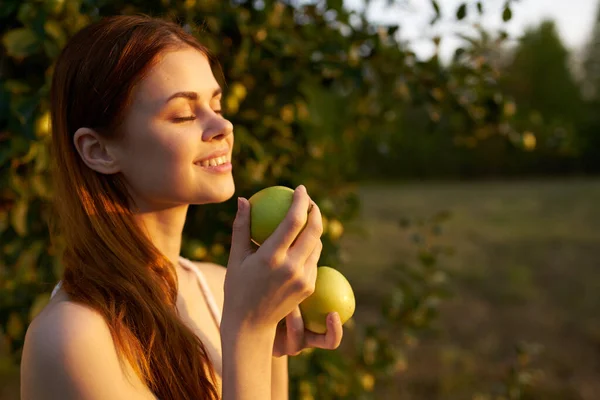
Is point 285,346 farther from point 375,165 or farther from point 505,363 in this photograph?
point 375,165

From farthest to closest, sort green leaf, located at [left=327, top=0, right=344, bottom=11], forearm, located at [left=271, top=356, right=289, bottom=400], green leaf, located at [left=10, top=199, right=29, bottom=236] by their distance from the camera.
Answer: green leaf, located at [left=327, top=0, right=344, bottom=11]
green leaf, located at [left=10, top=199, right=29, bottom=236]
forearm, located at [left=271, top=356, right=289, bottom=400]

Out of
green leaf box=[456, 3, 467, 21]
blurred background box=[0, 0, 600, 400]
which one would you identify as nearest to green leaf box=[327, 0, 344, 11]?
blurred background box=[0, 0, 600, 400]

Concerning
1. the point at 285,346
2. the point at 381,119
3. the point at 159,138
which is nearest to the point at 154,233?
the point at 159,138

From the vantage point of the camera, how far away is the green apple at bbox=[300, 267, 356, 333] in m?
1.16

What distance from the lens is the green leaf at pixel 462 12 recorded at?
6.23ft

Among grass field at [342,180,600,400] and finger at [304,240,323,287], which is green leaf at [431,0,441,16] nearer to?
grass field at [342,180,600,400]

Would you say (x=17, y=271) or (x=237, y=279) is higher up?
(x=237, y=279)

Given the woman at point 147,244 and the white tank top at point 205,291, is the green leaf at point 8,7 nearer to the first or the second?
the woman at point 147,244

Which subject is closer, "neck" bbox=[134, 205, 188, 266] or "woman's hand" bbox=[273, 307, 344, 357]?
"woman's hand" bbox=[273, 307, 344, 357]

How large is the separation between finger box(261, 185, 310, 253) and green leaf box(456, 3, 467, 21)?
1.17 m

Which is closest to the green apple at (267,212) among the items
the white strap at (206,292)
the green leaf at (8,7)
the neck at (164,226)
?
the neck at (164,226)

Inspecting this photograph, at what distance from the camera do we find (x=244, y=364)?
1.04 meters

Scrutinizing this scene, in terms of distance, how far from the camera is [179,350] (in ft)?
3.80

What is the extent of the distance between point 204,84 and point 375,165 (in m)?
22.0
